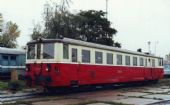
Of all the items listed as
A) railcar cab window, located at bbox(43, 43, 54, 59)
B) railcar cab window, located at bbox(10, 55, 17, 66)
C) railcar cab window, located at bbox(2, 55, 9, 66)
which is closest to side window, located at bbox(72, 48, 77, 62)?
railcar cab window, located at bbox(43, 43, 54, 59)

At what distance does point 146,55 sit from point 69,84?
13387mm

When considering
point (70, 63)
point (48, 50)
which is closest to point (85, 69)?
point (70, 63)

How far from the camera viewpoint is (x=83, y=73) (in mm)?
22125

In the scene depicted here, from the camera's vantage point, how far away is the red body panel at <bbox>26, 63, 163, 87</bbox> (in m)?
20.2

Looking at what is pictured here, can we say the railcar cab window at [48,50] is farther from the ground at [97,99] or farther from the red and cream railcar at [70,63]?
the ground at [97,99]

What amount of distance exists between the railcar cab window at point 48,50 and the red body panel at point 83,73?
472 mm

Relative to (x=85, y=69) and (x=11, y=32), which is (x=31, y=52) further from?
(x=11, y=32)

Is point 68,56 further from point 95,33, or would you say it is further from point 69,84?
point 95,33

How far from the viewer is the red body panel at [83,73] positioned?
20219mm

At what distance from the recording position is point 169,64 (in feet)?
170

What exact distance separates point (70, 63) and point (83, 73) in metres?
1.57

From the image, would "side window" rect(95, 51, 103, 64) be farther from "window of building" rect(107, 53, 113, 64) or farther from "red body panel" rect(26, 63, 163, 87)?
"window of building" rect(107, 53, 113, 64)

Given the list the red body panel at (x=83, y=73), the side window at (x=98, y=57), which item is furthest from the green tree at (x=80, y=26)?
the side window at (x=98, y=57)

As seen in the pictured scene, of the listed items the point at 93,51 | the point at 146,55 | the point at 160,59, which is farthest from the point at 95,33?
the point at 93,51
